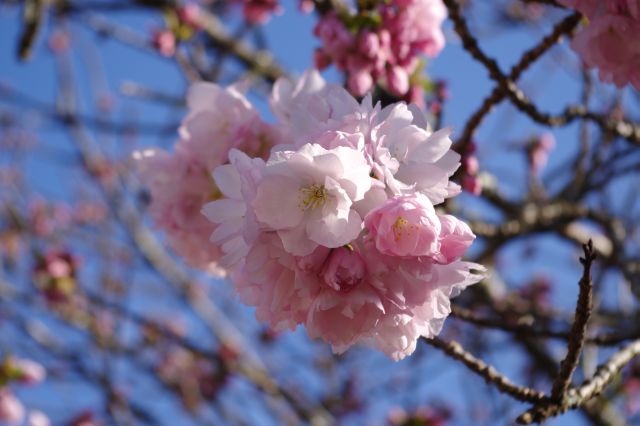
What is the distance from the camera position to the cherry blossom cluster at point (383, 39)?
1698 mm

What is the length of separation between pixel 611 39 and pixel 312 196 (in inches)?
29.5

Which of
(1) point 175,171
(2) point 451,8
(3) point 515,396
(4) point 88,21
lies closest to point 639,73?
(2) point 451,8

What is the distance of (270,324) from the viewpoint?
1090 millimetres

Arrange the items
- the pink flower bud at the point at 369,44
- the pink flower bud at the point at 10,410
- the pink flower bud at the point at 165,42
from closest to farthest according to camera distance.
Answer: the pink flower bud at the point at 369,44, the pink flower bud at the point at 165,42, the pink flower bud at the point at 10,410

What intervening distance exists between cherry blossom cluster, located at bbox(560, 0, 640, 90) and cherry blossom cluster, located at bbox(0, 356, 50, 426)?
10.9 ft

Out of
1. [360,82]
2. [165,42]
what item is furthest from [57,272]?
[360,82]

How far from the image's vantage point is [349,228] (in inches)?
37.5

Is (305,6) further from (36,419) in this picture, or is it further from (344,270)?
(36,419)

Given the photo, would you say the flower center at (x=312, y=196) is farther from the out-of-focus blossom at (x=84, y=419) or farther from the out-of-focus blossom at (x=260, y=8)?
the out-of-focus blossom at (x=84, y=419)

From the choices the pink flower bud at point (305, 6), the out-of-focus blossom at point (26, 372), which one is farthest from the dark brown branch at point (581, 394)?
the out-of-focus blossom at point (26, 372)

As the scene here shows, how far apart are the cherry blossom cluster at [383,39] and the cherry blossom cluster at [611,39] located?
0.53 meters

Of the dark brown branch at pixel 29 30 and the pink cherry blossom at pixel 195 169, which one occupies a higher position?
the pink cherry blossom at pixel 195 169

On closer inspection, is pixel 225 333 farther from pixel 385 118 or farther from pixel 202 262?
pixel 385 118

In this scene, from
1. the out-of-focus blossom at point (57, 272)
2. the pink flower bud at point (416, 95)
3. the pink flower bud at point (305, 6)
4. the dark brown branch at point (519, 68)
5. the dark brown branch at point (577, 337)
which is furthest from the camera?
the out-of-focus blossom at point (57, 272)
